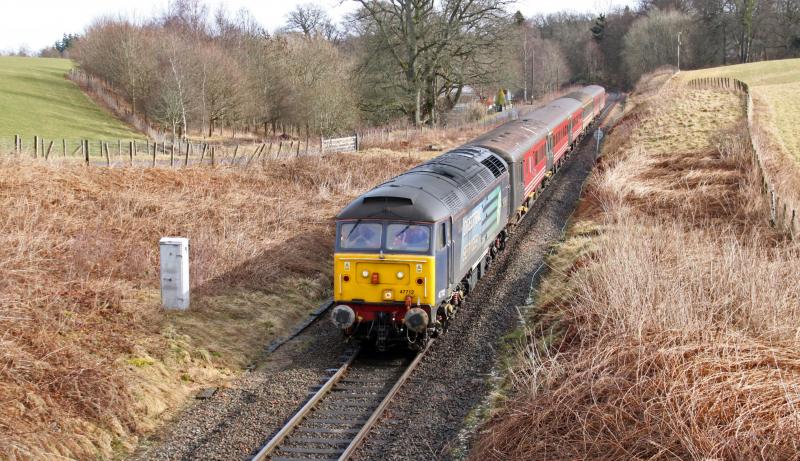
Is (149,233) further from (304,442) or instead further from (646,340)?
(646,340)

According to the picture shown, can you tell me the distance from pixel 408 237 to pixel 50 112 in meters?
49.7

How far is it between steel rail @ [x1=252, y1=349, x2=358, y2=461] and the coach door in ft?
6.23

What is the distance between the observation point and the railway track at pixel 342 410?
865 cm

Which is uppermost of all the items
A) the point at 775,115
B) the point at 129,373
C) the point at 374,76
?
the point at 374,76

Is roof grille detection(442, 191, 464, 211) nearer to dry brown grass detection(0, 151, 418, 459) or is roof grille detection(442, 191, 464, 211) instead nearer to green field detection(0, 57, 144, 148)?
dry brown grass detection(0, 151, 418, 459)

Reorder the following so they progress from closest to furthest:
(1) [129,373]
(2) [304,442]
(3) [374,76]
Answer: (2) [304,442], (1) [129,373], (3) [374,76]

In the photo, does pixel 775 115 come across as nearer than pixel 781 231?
No

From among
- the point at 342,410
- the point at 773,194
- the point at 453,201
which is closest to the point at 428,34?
the point at 773,194

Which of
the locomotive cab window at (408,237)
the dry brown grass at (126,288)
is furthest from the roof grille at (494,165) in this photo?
the locomotive cab window at (408,237)

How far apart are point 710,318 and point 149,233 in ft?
40.9

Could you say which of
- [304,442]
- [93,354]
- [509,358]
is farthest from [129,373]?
[509,358]

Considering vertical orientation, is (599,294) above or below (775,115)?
below

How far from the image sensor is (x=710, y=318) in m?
8.24

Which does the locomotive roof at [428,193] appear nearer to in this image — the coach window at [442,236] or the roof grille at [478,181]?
the roof grille at [478,181]
